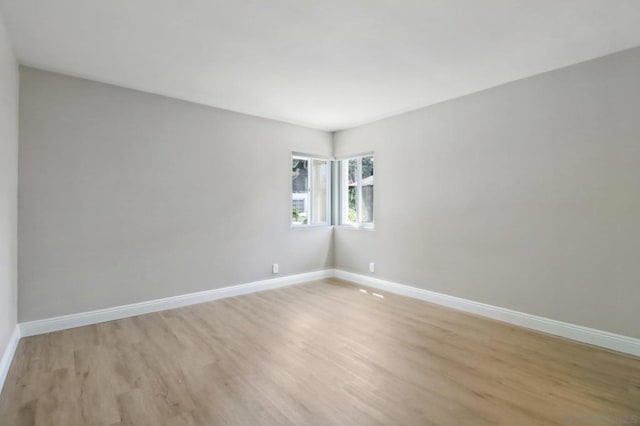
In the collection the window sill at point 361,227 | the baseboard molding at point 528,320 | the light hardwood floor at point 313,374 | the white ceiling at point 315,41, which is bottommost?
the light hardwood floor at point 313,374

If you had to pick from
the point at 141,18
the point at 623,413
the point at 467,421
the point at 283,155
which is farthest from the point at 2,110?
the point at 623,413

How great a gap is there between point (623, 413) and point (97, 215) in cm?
453

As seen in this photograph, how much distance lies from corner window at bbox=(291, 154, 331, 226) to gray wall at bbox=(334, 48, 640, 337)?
131cm

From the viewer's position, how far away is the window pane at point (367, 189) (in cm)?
500

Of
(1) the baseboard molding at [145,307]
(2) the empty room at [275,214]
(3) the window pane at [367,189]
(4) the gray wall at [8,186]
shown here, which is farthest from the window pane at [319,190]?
(4) the gray wall at [8,186]

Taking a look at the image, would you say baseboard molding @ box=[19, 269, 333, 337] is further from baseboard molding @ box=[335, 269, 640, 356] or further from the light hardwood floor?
baseboard molding @ box=[335, 269, 640, 356]

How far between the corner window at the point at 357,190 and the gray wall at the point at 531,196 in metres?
0.50

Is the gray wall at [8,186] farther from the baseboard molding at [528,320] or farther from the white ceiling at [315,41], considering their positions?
the baseboard molding at [528,320]

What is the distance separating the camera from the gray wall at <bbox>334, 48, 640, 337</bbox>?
2699 mm

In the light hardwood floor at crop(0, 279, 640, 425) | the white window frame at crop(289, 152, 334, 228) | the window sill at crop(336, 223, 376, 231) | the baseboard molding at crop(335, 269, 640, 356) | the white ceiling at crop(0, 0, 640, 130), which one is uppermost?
the white ceiling at crop(0, 0, 640, 130)

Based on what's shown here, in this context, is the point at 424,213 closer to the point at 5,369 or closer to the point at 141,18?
the point at 141,18

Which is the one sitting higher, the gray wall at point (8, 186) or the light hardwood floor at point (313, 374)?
the gray wall at point (8, 186)

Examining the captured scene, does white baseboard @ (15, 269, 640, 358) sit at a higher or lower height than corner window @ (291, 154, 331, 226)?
lower

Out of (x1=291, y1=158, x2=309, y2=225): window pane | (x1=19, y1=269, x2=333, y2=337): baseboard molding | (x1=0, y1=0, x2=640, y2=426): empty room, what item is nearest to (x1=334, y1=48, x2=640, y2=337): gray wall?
(x1=0, y1=0, x2=640, y2=426): empty room
